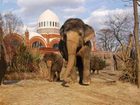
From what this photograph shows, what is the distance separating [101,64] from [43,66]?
438 inches

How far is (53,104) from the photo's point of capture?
10.9 metres

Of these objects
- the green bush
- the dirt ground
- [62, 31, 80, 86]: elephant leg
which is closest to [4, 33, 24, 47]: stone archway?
the green bush

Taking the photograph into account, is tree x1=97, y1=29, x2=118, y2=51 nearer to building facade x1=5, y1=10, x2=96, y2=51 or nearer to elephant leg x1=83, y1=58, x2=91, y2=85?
building facade x1=5, y1=10, x2=96, y2=51

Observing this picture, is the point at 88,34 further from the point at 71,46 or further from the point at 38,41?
the point at 38,41

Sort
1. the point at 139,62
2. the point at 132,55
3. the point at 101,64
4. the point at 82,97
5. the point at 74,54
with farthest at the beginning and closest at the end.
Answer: the point at 101,64
the point at 132,55
the point at 139,62
the point at 74,54
the point at 82,97

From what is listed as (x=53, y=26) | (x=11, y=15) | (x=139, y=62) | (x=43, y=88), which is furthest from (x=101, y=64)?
(x=53, y=26)

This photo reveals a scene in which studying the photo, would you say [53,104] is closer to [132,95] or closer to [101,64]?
[132,95]

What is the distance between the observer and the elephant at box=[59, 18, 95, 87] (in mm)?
14510

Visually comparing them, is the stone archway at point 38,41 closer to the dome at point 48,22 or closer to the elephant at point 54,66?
the dome at point 48,22

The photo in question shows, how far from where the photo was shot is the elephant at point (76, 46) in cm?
1451

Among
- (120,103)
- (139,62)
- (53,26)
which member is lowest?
(120,103)

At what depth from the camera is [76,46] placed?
14695mm

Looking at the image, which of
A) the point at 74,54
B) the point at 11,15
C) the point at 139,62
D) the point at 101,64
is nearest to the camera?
the point at 74,54

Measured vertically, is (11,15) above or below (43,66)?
above
